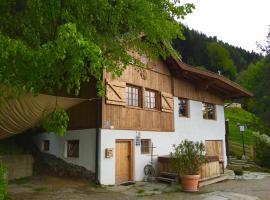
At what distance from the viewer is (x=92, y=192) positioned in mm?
10477

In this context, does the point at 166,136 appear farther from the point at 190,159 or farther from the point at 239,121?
the point at 239,121

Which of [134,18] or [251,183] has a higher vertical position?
[134,18]

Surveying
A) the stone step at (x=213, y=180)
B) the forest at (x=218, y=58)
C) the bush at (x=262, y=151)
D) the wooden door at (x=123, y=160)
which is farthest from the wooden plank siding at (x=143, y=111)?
the forest at (x=218, y=58)

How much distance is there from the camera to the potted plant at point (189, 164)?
11547mm

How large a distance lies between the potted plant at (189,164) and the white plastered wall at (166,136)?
2.00 meters

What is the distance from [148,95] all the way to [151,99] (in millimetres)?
298

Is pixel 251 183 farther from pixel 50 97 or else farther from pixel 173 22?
pixel 50 97

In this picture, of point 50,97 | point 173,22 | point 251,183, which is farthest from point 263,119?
point 50,97

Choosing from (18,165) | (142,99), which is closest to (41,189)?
(18,165)

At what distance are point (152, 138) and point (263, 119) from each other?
16849mm

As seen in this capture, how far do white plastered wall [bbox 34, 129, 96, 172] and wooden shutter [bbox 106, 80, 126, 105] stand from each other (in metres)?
1.39

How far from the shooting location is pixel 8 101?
6668 mm

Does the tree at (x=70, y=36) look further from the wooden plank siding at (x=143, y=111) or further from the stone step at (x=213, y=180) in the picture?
the stone step at (x=213, y=180)

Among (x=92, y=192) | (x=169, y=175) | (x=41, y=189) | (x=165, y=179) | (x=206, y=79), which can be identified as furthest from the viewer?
(x=206, y=79)
